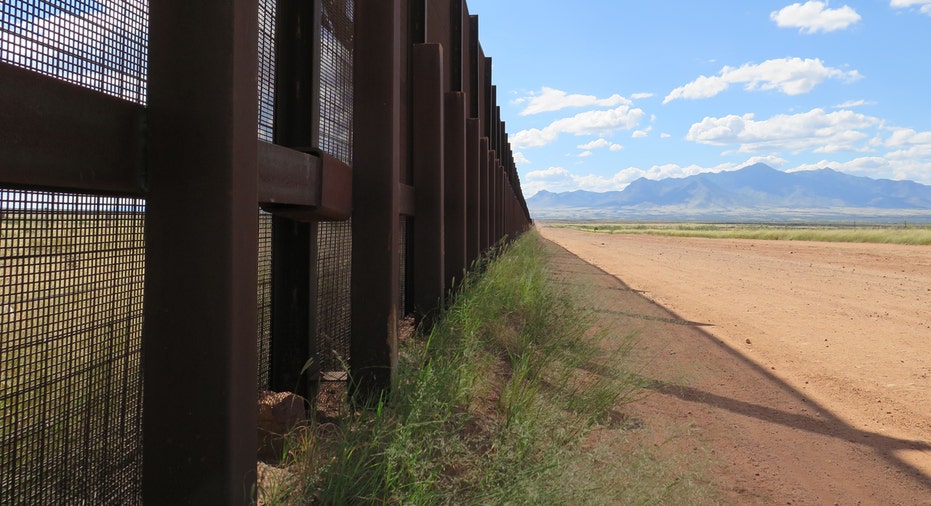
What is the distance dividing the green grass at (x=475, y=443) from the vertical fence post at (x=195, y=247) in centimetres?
47

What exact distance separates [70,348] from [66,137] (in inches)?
21.7

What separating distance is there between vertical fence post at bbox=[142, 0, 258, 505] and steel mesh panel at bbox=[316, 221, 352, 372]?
1378mm

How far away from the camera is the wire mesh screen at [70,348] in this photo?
127 centimetres

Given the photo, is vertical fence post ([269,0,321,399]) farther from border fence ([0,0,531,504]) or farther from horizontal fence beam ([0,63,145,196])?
horizontal fence beam ([0,63,145,196])

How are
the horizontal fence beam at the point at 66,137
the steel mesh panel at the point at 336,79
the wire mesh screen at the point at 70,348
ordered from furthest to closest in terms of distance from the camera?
the steel mesh panel at the point at 336,79 < the wire mesh screen at the point at 70,348 < the horizontal fence beam at the point at 66,137

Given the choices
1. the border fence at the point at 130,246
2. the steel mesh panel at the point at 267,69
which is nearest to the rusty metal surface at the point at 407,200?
the steel mesh panel at the point at 267,69

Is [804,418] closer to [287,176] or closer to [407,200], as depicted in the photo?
[407,200]

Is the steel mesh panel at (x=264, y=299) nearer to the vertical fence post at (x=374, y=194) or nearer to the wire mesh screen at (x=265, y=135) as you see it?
the wire mesh screen at (x=265, y=135)

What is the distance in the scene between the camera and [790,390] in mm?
4664

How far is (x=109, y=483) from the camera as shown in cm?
155

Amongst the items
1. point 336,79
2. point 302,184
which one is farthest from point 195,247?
point 336,79

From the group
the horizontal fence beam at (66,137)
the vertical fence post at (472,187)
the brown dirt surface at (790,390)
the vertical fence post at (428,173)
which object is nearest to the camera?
the horizontal fence beam at (66,137)

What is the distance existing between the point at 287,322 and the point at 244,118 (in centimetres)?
126

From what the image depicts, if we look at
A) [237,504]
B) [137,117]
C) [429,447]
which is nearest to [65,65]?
[137,117]
